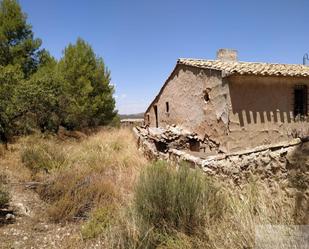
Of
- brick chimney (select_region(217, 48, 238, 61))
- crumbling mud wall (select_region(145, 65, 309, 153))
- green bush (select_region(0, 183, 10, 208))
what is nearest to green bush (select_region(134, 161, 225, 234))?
green bush (select_region(0, 183, 10, 208))

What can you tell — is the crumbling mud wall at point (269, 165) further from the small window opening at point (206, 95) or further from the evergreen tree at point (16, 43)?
the evergreen tree at point (16, 43)

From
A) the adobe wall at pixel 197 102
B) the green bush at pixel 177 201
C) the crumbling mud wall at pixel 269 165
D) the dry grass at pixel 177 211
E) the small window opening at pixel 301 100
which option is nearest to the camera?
the dry grass at pixel 177 211

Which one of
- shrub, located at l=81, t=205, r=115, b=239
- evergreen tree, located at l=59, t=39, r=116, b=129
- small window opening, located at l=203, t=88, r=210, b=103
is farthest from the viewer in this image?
evergreen tree, located at l=59, t=39, r=116, b=129

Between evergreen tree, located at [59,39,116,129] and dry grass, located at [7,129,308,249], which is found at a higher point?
evergreen tree, located at [59,39,116,129]

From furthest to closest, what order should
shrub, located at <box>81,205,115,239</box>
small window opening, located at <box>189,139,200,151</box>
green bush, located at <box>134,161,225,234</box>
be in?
small window opening, located at <box>189,139,200,151</box> < shrub, located at <box>81,205,115,239</box> < green bush, located at <box>134,161,225,234</box>

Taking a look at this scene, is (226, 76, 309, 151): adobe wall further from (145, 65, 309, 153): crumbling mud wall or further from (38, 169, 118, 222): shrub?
(38, 169, 118, 222): shrub


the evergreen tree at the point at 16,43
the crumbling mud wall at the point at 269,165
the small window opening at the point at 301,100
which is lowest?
the crumbling mud wall at the point at 269,165

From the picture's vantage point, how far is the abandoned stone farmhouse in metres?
10.4

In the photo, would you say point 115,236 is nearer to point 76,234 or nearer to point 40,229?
point 76,234

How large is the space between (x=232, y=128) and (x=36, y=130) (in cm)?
859

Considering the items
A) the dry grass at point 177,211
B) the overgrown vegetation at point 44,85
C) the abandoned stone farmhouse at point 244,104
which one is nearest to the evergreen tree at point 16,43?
the overgrown vegetation at point 44,85

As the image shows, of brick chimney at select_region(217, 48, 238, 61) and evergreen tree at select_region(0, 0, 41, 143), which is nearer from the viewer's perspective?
brick chimney at select_region(217, 48, 238, 61)

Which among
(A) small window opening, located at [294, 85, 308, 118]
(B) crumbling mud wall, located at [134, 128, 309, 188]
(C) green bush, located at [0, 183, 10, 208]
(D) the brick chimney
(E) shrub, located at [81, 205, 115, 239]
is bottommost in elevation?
(E) shrub, located at [81, 205, 115, 239]

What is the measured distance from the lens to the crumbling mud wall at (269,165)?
363 cm
